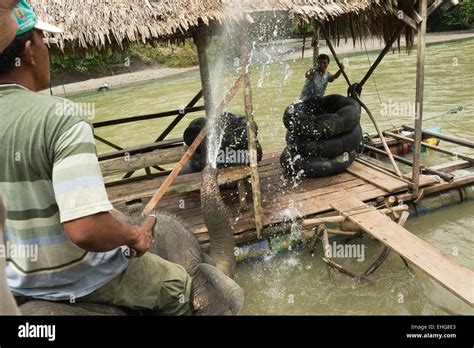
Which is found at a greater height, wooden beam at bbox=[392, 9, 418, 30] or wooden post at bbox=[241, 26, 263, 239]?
wooden beam at bbox=[392, 9, 418, 30]

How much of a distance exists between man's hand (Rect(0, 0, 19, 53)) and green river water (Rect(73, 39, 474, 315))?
405cm

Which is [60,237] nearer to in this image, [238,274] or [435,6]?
[238,274]

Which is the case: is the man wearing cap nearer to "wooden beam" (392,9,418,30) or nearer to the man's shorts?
the man's shorts

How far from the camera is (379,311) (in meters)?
4.55

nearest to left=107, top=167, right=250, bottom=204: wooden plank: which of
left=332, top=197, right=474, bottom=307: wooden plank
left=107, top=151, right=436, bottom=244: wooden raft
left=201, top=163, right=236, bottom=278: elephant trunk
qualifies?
left=107, top=151, right=436, bottom=244: wooden raft

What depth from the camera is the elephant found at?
97.9 inches

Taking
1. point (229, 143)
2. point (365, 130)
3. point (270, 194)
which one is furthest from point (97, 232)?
point (365, 130)

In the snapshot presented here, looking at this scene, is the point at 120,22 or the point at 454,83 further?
the point at 454,83

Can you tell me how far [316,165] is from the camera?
647 centimetres

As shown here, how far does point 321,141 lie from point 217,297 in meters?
4.26

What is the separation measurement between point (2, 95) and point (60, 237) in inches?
23.5

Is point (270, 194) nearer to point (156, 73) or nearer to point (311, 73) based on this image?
point (311, 73)

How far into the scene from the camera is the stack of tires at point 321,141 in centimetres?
632
